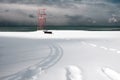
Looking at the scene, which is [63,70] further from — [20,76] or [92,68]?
[20,76]

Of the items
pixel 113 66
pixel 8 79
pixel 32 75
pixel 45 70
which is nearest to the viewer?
pixel 8 79

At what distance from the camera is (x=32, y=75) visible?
8.03m

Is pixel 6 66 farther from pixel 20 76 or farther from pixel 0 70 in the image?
pixel 20 76

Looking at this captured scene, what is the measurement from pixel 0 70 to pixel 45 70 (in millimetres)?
1705

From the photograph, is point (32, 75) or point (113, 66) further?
point (113, 66)

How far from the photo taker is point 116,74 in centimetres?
816

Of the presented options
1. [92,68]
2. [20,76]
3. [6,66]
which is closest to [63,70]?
[92,68]

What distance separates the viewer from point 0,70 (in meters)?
9.09

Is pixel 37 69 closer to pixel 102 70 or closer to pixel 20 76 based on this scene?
pixel 20 76

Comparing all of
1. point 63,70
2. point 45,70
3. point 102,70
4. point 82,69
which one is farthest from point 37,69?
point 102,70

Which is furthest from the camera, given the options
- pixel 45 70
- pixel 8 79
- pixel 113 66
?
pixel 113 66

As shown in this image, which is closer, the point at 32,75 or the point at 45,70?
the point at 32,75

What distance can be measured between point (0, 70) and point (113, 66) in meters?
4.52

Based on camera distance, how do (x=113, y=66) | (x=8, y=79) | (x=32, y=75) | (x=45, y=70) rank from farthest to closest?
1. (x=113, y=66)
2. (x=45, y=70)
3. (x=32, y=75)
4. (x=8, y=79)
